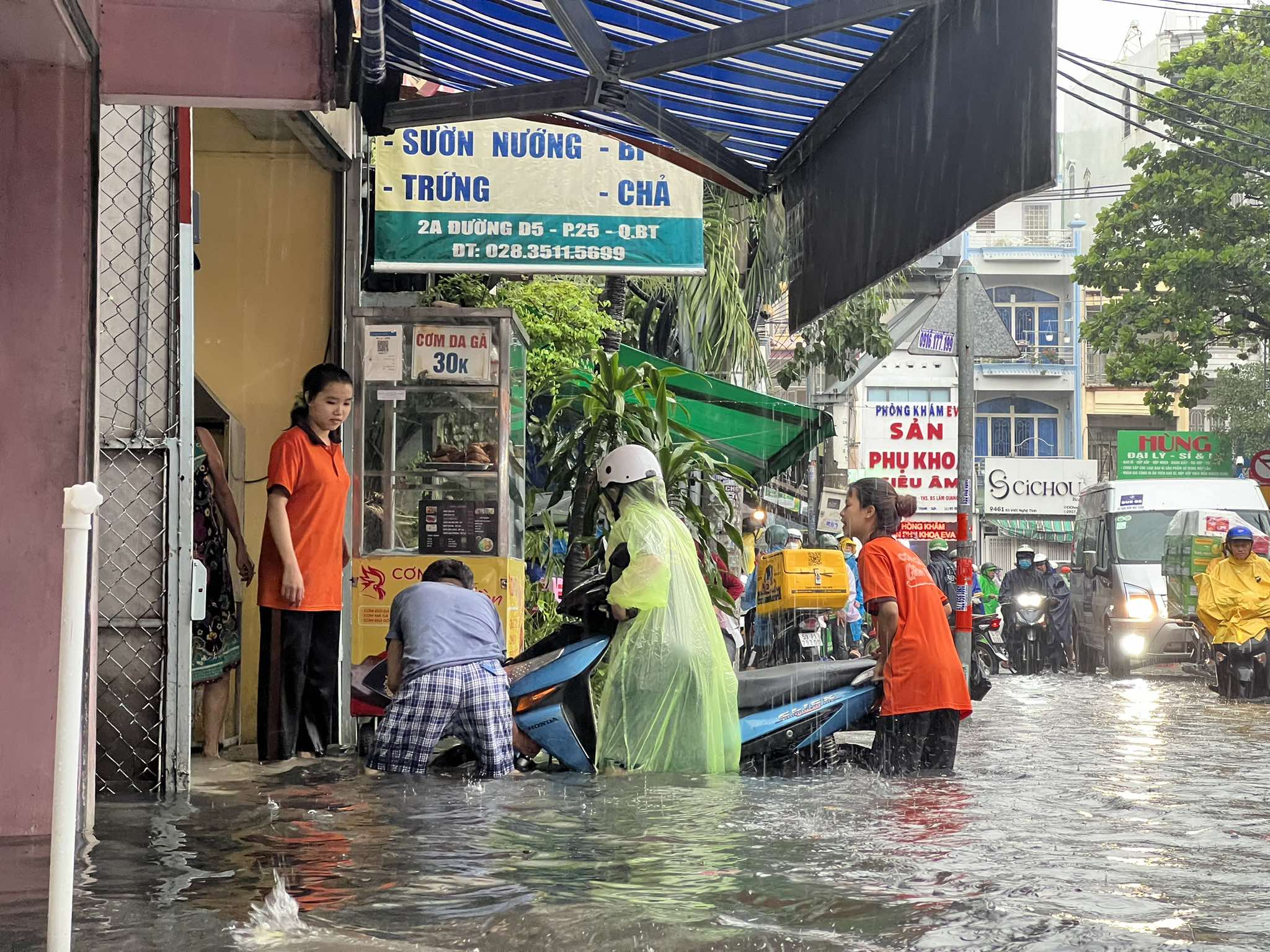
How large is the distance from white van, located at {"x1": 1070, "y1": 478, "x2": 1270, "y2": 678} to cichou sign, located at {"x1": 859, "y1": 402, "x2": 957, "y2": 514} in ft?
9.64

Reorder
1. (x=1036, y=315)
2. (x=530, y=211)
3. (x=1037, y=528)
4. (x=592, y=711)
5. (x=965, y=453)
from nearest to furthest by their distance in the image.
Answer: (x=592, y=711)
(x=530, y=211)
(x=965, y=453)
(x=1037, y=528)
(x=1036, y=315)

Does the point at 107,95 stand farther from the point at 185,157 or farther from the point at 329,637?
the point at 329,637

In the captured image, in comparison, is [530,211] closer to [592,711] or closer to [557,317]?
[592,711]

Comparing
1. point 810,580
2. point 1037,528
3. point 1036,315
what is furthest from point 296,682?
point 1036,315

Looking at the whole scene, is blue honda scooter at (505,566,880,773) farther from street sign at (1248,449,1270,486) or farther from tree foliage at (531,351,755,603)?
street sign at (1248,449,1270,486)

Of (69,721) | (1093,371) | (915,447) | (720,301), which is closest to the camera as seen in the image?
(69,721)

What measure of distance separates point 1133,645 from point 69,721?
62.5 ft

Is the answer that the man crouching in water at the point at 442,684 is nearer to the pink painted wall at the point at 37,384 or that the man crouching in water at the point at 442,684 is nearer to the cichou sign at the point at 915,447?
A: the pink painted wall at the point at 37,384

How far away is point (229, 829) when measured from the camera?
17.9 feet

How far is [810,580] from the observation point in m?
15.0

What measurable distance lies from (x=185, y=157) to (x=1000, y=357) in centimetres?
2510

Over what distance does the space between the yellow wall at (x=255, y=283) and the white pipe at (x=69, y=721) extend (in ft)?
21.6

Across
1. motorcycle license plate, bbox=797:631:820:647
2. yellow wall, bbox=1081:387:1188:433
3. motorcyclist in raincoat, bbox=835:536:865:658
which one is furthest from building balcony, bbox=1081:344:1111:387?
motorcycle license plate, bbox=797:631:820:647

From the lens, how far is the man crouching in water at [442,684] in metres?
6.86
